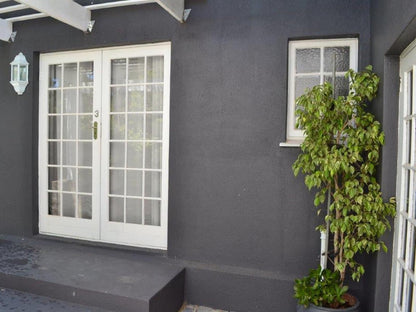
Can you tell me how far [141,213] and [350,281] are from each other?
7.28 feet

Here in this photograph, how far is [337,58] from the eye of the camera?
3.23m

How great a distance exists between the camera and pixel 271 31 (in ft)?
10.7

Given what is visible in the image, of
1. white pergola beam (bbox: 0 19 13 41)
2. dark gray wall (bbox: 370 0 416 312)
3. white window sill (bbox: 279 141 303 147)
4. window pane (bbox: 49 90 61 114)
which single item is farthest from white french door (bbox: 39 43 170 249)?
dark gray wall (bbox: 370 0 416 312)

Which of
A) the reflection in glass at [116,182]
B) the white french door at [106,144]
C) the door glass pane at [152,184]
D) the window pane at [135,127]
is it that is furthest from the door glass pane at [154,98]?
the reflection in glass at [116,182]

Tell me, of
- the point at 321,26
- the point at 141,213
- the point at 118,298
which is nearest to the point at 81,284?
the point at 118,298

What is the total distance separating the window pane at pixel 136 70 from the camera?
387cm

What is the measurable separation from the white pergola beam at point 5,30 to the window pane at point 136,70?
176 centimetres

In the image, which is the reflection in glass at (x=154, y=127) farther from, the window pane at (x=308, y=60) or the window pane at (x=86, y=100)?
the window pane at (x=308, y=60)

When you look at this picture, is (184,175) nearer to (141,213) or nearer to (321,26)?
(141,213)

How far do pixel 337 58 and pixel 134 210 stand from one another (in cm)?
263

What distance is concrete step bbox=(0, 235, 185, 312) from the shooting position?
9.64 feet

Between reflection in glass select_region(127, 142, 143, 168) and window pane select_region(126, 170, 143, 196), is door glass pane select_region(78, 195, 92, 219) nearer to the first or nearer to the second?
window pane select_region(126, 170, 143, 196)

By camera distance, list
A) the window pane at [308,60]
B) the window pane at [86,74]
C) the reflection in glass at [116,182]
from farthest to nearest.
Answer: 1. the window pane at [86,74]
2. the reflection in glass at [116,182]
3. the window pane at [308,60]

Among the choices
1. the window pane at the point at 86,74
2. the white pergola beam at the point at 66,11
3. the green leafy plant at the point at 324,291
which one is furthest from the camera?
the window pane at the point at 86,74
